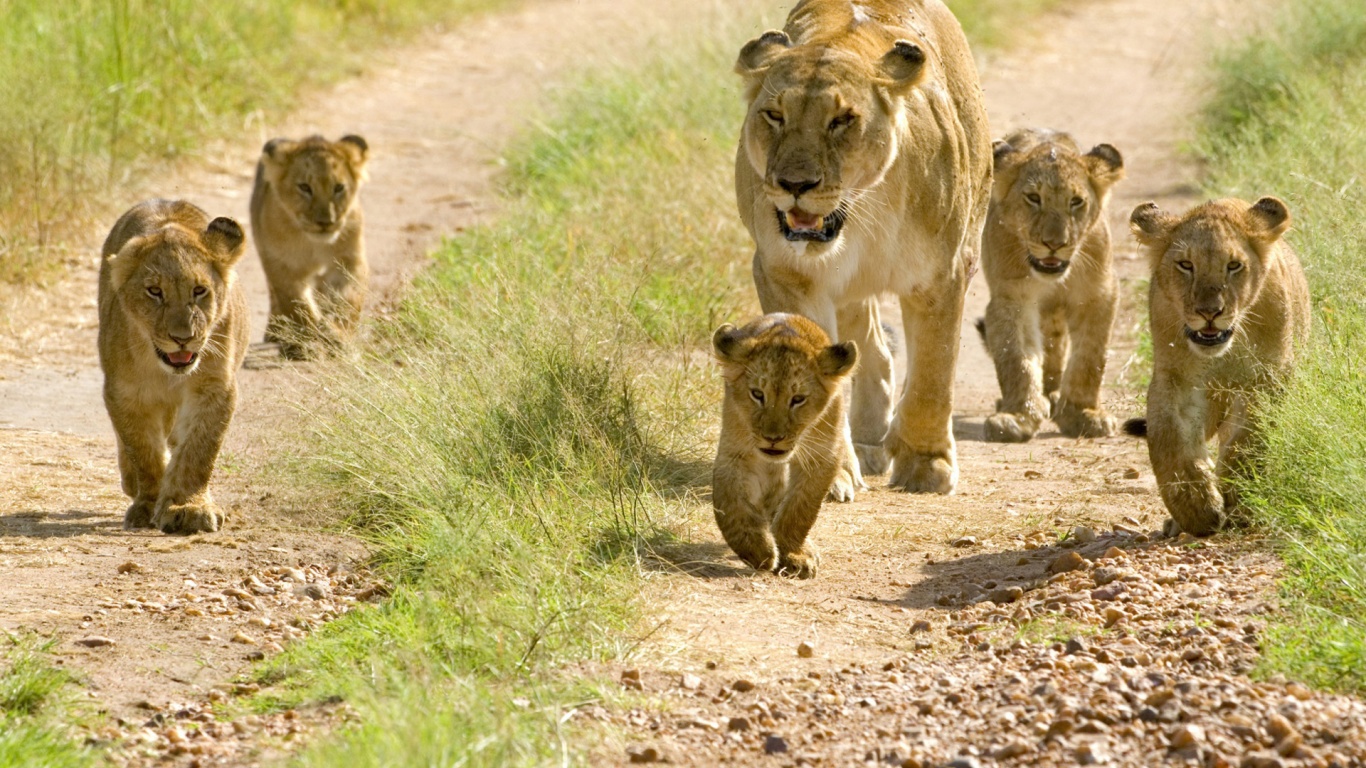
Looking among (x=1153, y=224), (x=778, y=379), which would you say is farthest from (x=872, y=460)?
(x=778, y=379)

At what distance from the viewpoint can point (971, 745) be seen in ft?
14.1

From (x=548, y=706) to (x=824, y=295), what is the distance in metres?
2.86

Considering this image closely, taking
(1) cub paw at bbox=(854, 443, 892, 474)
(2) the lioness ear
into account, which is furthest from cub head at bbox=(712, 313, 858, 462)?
(1) cub paw at bbox=(854, 443, 892, 474)

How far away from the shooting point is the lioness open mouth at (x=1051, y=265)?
8.27 m

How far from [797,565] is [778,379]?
2.16 ft

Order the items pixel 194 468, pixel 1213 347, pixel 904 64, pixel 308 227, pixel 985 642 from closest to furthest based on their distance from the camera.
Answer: pixel 985 642 < pixel 1213 347 < pixel 194 468 < pixel 904 64 < pixel 308 227

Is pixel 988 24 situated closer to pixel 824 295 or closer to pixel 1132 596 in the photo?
pixel 824 295

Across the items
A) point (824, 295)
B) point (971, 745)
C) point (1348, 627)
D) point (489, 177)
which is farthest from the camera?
point (489, 177)

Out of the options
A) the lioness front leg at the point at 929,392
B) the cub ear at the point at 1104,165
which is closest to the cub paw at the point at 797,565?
the lioness front leg at the point at 929,392

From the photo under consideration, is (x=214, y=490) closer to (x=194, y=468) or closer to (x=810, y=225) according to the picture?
(x=194, y=468)

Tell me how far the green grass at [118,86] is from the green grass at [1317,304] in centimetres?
677

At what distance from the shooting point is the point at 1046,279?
832 centimetres

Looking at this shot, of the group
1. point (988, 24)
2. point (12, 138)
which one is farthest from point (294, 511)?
point (988, 24)

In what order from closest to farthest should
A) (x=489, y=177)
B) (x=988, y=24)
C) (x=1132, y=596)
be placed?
(x=1132, y=596), (x=489, y=177), (x=988, y=24)
